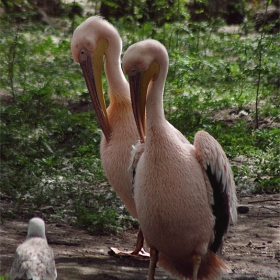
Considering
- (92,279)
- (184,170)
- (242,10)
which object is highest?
(242,10)

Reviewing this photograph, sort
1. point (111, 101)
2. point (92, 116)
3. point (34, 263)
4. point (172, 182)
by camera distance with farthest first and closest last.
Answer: point (92, 116), point (111, 101), point (172, 182), point (34, 263)

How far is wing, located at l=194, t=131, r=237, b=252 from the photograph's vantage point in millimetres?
3801

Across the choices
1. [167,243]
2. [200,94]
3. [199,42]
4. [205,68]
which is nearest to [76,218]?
[167,243]

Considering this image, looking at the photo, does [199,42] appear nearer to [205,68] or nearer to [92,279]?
[205,68]

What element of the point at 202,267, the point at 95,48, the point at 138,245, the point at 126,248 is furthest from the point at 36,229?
the point at 95,48

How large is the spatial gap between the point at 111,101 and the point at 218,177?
1.23 metres

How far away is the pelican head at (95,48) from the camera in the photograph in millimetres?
4684

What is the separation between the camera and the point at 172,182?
3.71 meters

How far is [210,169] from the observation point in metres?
3.82

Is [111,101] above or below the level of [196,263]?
above

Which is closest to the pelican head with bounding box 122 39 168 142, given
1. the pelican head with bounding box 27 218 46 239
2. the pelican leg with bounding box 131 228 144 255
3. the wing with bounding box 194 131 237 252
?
the wing with bounding box 194 131 237 252

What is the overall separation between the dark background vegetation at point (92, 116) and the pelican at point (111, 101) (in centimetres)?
68

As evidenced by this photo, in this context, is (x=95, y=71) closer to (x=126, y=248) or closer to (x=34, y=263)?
(x=126, y=248)

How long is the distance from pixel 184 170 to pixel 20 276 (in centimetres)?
113
